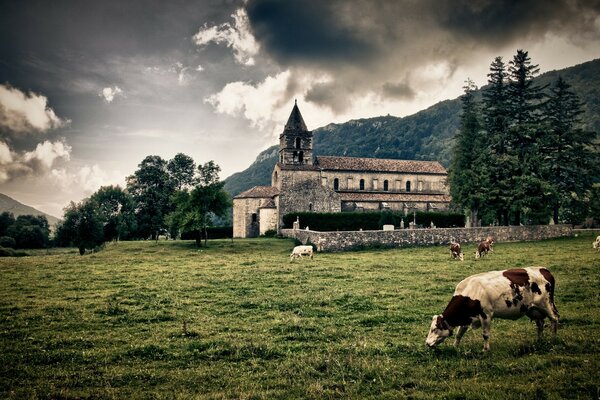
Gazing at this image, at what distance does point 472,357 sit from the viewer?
7.86m

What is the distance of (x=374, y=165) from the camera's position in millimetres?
66000

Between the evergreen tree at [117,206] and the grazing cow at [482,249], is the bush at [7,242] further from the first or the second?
the grazing cow at [482,249]

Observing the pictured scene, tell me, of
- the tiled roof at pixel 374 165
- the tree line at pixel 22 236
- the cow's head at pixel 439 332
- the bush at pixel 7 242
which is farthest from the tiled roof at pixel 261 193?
the cow's head at pixel 439 332

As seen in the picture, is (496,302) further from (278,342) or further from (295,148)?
(295,148)

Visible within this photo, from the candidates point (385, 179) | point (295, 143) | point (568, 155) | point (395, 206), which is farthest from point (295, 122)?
point (568, 155)

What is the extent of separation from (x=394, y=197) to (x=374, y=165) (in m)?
7.55

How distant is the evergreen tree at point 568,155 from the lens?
39.4m

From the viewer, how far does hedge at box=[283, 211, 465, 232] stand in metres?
47.1

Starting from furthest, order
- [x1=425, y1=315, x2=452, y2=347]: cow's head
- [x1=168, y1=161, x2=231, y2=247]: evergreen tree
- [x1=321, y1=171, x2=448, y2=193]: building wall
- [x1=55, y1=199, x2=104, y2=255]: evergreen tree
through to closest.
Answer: [x1=321, y1=171, x2=448, y2=193]: building wall → [x1=55, y1=199, x2=104, y2=255]: evergreen tree → [x1=168, y1=161, x2=231, y2=247]: evergreen tree → [x1=425, y1=315, x2=452, y2=347]: cow's head

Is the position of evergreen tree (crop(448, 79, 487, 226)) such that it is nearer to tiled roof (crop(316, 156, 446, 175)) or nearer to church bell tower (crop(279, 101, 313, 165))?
tiled roof (crop(316, 156, 446, 175))

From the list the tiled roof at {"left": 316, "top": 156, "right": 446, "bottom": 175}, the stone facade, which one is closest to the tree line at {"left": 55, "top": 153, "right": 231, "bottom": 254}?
the stone facade

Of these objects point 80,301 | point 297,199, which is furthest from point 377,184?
point 80,301

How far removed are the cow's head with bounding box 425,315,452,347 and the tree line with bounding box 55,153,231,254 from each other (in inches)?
1239

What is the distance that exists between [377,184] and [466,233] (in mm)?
29719
